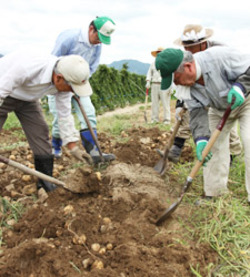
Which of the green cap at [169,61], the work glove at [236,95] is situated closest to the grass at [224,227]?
the work glove at [236,95]

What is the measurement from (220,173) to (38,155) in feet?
5.56

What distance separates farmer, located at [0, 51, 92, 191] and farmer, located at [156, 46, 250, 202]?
64cm

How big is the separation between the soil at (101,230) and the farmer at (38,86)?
379 mm

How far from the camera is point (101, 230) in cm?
212

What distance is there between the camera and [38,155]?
2723 millimetres

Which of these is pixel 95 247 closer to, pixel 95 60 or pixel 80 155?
pixel 80 155

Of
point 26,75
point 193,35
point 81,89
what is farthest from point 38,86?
point 193,35

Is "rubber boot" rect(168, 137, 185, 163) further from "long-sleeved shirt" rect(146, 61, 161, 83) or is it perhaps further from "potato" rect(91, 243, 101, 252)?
"long-sleeved shirt" rect(146, 61, 161, 83)

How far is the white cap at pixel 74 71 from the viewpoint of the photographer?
2.12m

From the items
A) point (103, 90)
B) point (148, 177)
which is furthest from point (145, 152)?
point (103, 90)

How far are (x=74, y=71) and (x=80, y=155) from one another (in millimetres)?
979

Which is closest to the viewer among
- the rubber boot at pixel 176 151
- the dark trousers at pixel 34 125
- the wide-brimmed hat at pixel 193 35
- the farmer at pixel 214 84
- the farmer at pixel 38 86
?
the farmer at pixel 214 84

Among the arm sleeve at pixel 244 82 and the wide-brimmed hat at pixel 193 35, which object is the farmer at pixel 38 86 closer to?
the arm sleeve at pixel 244 82

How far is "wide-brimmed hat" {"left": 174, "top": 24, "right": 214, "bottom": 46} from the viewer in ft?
9.87
